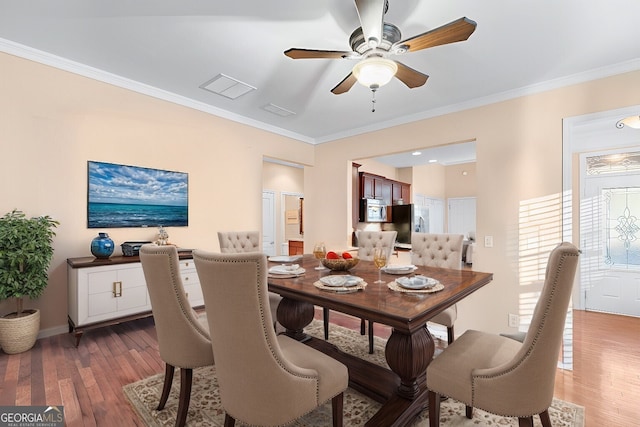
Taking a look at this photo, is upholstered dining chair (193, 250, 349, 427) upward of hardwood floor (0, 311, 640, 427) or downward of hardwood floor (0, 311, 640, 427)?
upward

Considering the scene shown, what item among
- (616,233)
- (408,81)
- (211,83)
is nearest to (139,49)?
(211,83)

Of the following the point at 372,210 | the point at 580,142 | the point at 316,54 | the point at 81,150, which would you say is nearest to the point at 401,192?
the point at 372,210

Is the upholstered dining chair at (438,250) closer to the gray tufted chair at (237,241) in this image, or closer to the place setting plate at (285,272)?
the place setting plate at (285,272)

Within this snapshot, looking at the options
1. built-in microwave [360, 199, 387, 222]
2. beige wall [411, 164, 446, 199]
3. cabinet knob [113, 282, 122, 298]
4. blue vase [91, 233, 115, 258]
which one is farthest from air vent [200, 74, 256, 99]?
beige wall [411, 164, 446, 199]

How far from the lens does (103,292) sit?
2801mm

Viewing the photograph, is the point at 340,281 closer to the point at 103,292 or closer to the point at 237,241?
the point at 237,241

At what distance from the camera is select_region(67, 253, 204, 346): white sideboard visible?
268 cm

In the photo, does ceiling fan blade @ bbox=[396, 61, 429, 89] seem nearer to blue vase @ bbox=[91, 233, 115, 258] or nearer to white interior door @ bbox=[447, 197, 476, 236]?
blue vase @ bbox=[91, 233, 115, 258]

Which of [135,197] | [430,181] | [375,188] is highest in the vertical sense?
[430,181]

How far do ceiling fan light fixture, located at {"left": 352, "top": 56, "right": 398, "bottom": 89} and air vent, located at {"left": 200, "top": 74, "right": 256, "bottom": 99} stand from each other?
5.41 ft

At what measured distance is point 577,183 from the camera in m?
4.32

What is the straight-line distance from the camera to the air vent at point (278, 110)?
3.78 meters

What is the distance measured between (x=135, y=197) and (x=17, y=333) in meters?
1.54

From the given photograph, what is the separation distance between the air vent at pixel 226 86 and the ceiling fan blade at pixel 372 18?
1.73 m
